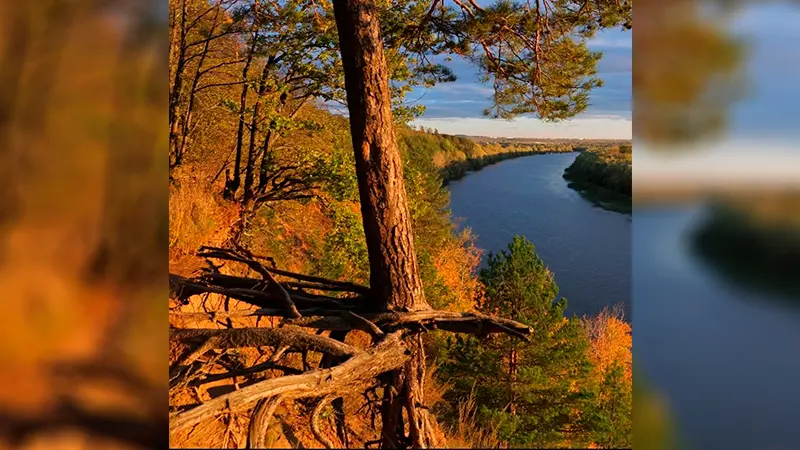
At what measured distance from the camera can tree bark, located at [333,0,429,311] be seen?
208 centimetres

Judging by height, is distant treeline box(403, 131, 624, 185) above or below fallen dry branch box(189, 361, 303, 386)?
above

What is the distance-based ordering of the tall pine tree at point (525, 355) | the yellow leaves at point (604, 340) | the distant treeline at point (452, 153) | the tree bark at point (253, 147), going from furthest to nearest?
the distant treeline at point (452, 153) → the yellow leaves at point (604, 340) → the tree bark at point (253, 147) → the tall pine tree at point (525, 355)

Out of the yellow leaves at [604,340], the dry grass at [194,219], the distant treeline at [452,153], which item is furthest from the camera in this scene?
the distant treeline at [452,153]

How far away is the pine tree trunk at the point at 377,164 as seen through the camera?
2082 millimetres

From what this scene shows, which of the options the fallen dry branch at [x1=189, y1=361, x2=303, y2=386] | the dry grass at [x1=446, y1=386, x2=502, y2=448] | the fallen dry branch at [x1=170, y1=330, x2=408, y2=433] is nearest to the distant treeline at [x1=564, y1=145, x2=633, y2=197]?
the dry grass at [x1=446, y1=386, x2=502, y2=448]

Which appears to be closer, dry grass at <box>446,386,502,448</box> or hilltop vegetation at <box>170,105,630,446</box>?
dry grass at <box>446,386,502,448</box>

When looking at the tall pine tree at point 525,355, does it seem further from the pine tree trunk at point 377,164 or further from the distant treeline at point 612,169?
the distant treeline at point 612,169
